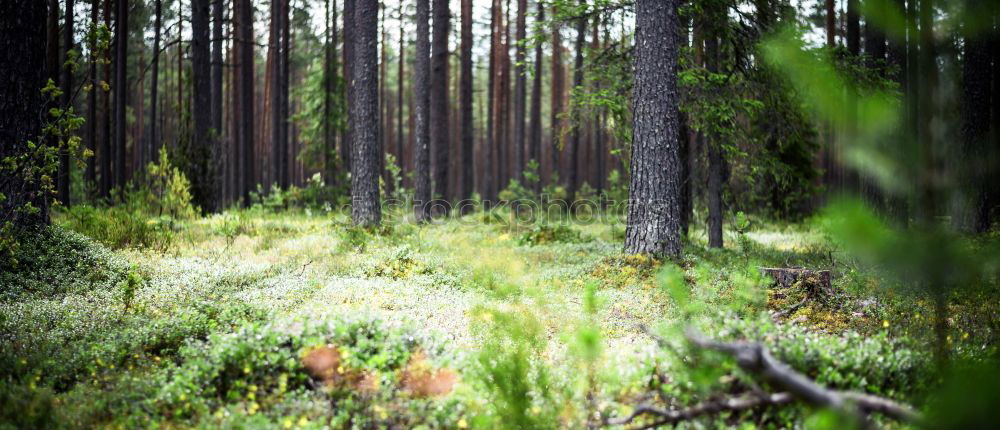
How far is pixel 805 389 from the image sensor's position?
8.13 ft

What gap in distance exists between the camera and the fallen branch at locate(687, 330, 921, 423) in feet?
7.45

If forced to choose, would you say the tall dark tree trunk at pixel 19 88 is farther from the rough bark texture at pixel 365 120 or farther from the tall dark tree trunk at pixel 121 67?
the tall dark tree trunk at pixel 121 67

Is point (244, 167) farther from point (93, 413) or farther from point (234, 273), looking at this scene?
point (93, 413)

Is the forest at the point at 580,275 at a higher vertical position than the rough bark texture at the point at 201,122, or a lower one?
lower

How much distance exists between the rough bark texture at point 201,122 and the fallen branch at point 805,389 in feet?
49.7

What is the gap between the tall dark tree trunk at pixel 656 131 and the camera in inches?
340

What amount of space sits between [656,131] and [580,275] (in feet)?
8.09

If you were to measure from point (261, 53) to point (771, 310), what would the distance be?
124 ft

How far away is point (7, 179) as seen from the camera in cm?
628

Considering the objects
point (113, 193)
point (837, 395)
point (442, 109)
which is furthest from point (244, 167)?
point (837, 395)

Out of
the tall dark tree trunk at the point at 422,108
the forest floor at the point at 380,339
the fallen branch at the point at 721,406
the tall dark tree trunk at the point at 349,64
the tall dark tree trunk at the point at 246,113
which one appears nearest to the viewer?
the fallen branch at the point at 721,406

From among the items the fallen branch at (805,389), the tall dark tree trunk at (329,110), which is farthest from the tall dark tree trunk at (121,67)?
the fallen branch at (805,389)

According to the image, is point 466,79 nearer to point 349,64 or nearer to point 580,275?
point 349,64

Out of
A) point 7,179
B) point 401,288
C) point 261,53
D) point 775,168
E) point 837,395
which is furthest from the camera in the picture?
point 261,53
